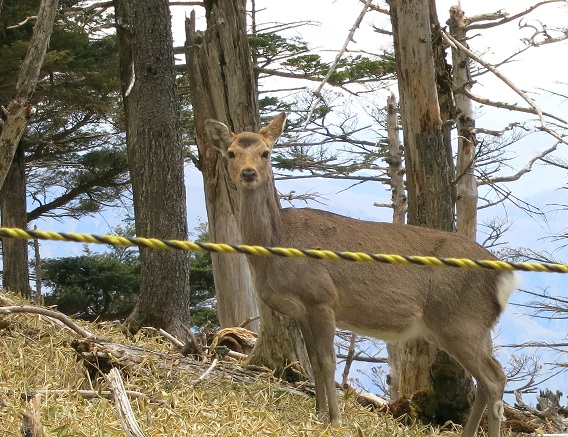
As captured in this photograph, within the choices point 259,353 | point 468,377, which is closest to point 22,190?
point 259,353

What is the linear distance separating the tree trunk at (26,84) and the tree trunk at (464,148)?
6.73 meters

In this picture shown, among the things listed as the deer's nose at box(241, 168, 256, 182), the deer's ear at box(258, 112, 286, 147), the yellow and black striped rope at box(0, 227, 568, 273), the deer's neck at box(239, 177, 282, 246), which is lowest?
the yellow and black striped rope at box(0, 227, 568, 273)

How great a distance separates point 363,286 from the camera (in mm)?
8141

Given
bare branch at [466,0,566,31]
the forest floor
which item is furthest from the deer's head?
bare branch at [466,0,566,31]

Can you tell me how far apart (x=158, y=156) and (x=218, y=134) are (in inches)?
164

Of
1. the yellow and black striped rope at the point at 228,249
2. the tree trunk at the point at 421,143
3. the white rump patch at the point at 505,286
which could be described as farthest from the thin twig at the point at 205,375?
the yellow and black striped rope at the point at 228,249

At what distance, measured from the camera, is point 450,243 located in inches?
322

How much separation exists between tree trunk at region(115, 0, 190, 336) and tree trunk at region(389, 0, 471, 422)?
12.2 feet

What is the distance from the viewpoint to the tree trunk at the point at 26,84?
412 inches

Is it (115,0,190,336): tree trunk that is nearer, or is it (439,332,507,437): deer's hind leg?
(439,332,507,437): deer's hind leg

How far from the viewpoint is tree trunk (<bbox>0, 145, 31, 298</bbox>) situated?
1914cm

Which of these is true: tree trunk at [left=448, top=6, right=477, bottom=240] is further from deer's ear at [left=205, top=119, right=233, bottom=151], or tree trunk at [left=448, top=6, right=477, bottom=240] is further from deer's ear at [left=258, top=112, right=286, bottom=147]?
deer's ear at [left=205, top=119, right=233, bottom=151]

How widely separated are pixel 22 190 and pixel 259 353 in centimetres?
1209

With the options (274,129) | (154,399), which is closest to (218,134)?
(274,129)
